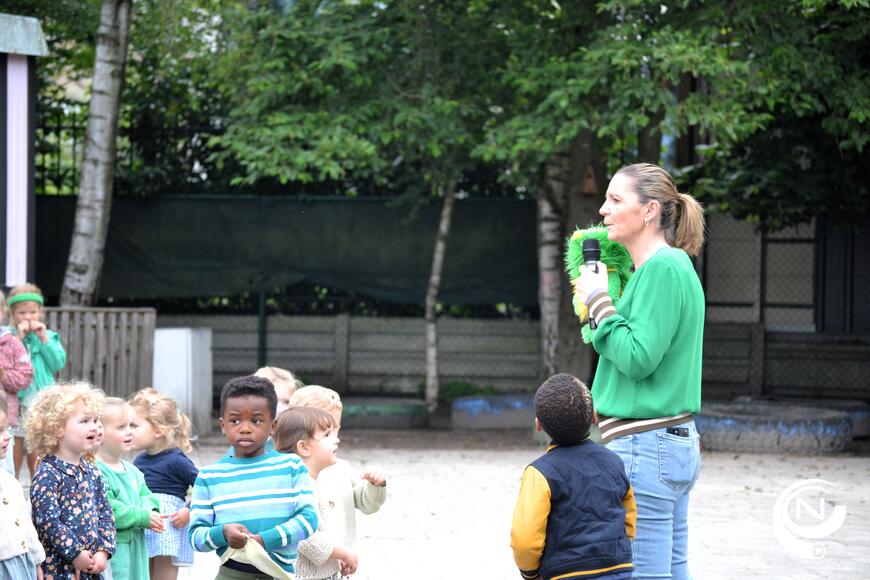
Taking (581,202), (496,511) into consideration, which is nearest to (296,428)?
(496,511)

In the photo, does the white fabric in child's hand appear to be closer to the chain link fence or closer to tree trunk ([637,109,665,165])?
tree trunk ([637,109,665,165])

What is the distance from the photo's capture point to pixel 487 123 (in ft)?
41.6

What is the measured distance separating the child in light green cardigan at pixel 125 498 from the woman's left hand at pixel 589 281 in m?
2.02

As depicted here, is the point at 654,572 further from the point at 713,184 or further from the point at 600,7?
the point at 713,184

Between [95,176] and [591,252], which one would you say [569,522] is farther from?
[95,176]

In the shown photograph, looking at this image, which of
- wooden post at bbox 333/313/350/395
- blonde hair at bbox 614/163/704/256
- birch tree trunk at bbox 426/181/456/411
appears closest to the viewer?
blonde hair at bbox 614/163/704/256

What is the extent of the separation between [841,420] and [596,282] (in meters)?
8.94

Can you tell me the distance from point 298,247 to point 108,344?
12.3ft

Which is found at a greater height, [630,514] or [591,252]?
[591,252]

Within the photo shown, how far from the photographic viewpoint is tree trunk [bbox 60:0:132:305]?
42.7 feet

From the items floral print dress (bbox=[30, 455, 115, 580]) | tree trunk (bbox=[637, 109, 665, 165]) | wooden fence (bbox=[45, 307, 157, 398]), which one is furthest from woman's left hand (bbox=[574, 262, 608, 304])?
tree trunk (bbox=[637, 109, 665, 165])

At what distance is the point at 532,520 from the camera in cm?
381

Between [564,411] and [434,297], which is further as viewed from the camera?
[434,297]

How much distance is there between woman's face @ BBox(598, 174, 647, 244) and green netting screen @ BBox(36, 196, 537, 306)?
10698 mm
